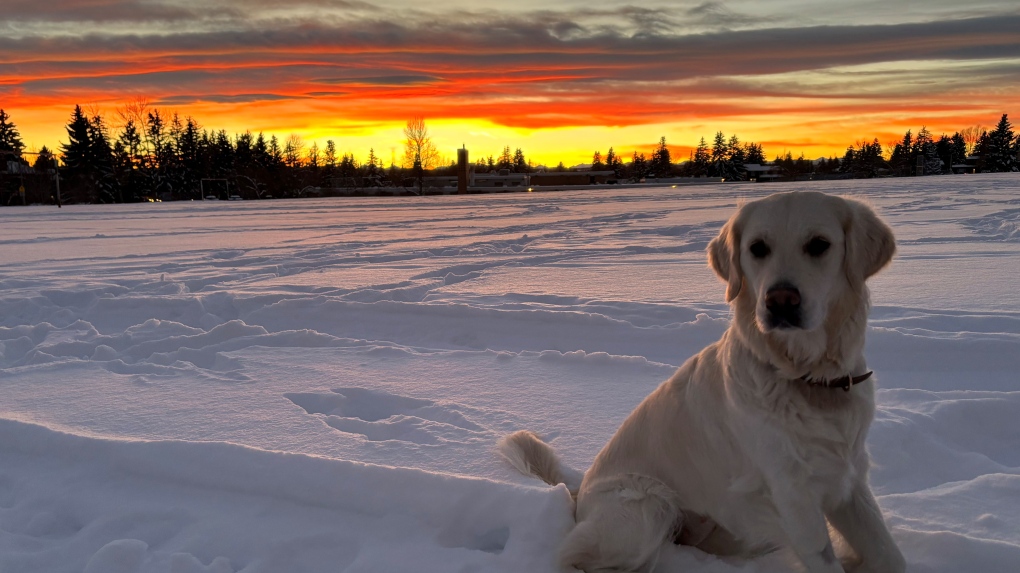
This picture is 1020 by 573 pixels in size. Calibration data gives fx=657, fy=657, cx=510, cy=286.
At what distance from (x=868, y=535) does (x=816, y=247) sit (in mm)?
1003

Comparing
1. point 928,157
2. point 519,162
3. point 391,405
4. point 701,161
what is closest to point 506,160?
point 519,162

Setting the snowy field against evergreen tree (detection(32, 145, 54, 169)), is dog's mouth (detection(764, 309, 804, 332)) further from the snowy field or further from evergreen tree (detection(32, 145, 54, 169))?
evergreen tree (detection(32, 145, 54, 169))

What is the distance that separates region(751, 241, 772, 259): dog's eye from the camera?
7.75 feet

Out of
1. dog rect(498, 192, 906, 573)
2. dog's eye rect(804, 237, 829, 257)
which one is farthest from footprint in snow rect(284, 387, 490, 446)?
dog's eye rect(804, 237, 829, 257)

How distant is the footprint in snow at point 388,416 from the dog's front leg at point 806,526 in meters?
1.79

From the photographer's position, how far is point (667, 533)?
2445mm

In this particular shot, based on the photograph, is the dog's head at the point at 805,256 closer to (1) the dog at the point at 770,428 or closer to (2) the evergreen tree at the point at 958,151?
(1) the dog at the point at 770,428

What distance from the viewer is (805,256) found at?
2279 millimetres

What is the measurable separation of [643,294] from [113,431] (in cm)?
512

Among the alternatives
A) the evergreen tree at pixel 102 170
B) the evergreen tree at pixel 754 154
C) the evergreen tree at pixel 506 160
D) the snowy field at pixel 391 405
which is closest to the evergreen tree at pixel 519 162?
the evergreen tree at pixel 506 160

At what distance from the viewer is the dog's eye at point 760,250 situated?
2363 millimetres

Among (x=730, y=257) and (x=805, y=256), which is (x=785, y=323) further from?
(x=730, y=257)

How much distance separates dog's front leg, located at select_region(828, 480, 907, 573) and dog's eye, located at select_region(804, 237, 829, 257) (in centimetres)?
79

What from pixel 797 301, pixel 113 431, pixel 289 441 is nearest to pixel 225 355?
pixel 113 431
